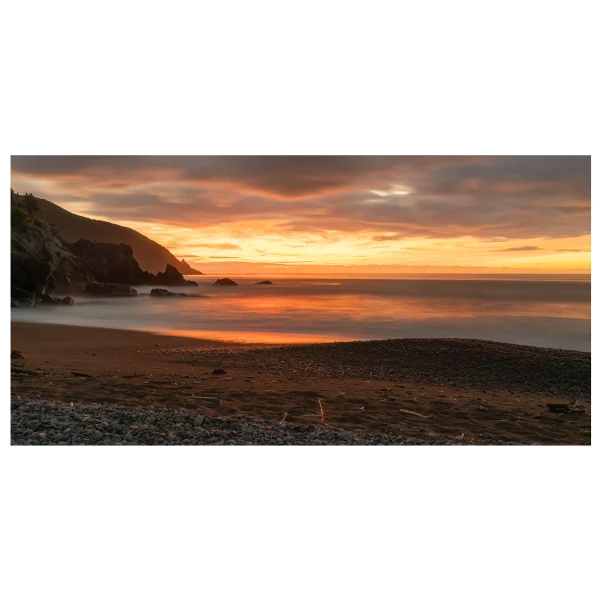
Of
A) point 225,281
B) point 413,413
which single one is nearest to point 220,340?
point 225,281

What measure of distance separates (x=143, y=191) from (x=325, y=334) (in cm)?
240

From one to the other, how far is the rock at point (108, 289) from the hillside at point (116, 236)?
29 cm

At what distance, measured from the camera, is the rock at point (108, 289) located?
5625mm

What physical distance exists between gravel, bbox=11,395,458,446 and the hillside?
153cm

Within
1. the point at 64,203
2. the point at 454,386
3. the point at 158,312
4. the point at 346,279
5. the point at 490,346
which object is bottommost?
the point at 454,386

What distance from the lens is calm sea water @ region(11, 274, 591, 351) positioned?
18.1 ft

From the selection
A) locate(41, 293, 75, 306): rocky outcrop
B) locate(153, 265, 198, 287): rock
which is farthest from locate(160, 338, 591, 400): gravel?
locate(41, 293, 75, 306): rocky outcrop

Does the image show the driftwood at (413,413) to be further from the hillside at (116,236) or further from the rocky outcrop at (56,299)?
the rocky outcrop at (56,299)

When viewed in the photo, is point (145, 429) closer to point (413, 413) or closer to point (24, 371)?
point (24, 371)

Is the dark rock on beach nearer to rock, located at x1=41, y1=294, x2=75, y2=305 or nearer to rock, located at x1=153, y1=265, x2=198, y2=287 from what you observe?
rock, located at x1=41, y1=294, x2=75, y2=305

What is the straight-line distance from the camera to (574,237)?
5391mm

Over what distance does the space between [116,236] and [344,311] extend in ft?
8.30

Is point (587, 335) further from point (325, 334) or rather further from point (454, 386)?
point (325, 334)

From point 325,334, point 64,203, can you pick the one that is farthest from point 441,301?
point 64,203
